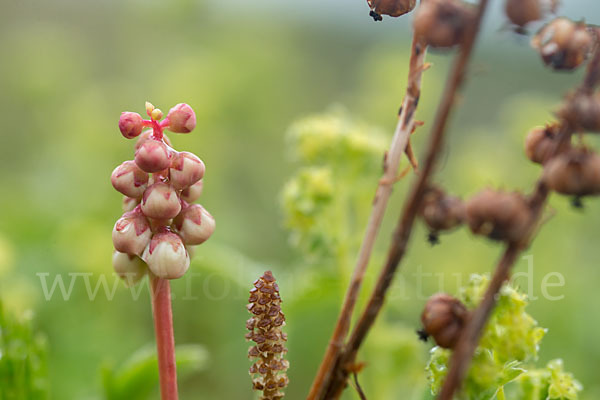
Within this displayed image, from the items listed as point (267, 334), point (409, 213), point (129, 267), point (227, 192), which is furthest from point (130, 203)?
point (227, 192)

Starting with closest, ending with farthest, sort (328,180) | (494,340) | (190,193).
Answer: (494,340) < (190,193) < (328,180)

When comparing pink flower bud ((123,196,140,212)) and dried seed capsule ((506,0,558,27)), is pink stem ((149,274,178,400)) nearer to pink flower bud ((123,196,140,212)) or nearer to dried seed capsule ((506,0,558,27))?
pink flower bud ((123,196,140,212))

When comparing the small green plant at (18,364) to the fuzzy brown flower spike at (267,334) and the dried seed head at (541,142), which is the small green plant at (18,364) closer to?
the fuzzy brown flower spike at (267,334)

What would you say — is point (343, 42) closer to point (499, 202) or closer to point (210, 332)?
point (210, 332)

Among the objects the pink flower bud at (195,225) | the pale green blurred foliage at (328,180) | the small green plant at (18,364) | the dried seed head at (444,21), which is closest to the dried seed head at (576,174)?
the dried seed head at (444,21)

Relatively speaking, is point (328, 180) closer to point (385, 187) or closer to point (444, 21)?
point (385, 187)
